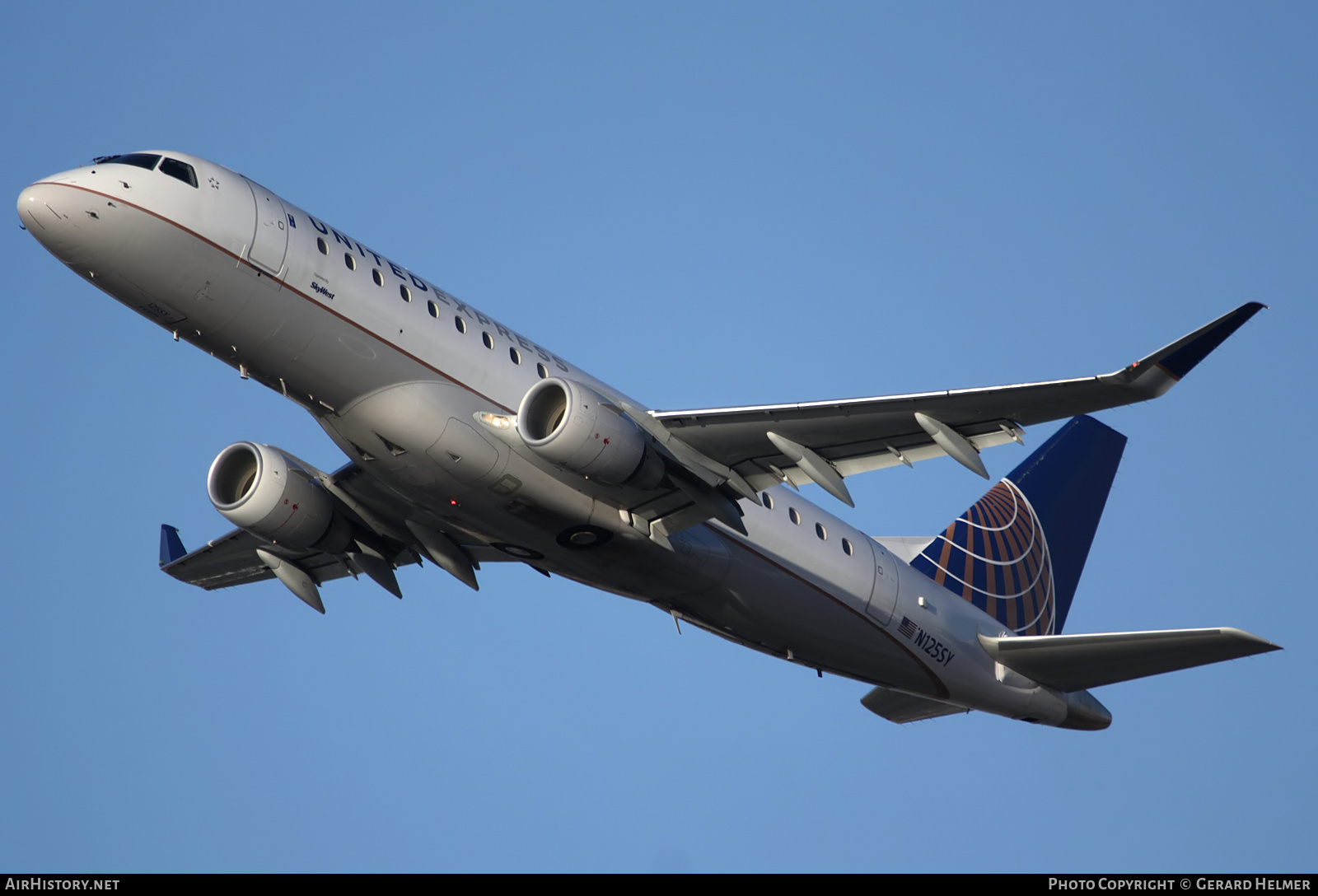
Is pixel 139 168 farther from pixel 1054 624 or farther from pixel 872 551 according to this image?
pixel 1054 624

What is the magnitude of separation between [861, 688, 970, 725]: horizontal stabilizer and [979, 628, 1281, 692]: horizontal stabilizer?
2.60 m

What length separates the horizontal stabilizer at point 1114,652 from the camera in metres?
23.2

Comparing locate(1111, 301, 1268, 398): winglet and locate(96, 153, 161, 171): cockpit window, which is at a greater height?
locate(96, 153, 161, 171): cockpit window

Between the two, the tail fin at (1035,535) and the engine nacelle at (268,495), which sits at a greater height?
the tail fin at (1035,535)

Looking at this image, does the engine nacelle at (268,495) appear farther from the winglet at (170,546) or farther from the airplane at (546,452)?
the winglet at (170,546)

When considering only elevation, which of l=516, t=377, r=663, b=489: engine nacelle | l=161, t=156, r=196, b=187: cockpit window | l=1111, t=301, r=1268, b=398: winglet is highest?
l=161, t=156, r=196, b=187: cockpit window

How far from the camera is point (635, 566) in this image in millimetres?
23328

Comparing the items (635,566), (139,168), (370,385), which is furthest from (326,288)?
(635,566)

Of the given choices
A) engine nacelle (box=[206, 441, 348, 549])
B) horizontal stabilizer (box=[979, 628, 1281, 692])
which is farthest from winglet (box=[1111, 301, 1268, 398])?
engine nacelle (box=[206, 441, 348, 549])

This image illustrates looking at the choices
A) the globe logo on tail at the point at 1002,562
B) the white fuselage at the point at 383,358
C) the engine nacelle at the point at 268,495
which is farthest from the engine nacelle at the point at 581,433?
the globe logo on tail at the point at 1002,562

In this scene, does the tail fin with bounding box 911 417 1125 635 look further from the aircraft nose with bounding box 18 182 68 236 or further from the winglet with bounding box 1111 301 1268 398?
the aircraft nose with bounding box 18 182 68 236

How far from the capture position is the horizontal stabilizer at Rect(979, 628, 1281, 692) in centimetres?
2316

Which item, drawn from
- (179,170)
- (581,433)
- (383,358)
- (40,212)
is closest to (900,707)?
(581,433)

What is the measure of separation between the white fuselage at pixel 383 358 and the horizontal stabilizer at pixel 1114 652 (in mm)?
5381
